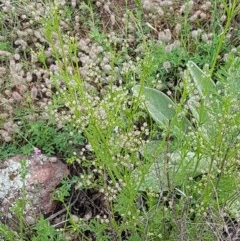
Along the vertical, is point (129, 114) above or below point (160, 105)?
above

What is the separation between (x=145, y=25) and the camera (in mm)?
3324

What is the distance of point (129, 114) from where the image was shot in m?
2.02

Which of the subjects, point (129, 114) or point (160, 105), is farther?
point (160, 105)

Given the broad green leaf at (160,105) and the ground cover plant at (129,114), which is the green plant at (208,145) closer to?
the ground cover plant at (129,114)

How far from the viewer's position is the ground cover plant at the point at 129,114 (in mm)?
2020

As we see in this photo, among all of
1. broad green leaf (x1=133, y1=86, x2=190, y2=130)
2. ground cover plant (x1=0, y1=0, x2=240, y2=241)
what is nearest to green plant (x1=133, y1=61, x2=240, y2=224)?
ground cover plant (x1=0, y1=0, x2=240, y2=241)

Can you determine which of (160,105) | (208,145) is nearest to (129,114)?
(208,145)

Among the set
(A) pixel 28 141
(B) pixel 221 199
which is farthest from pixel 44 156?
(B) pixel 221 199

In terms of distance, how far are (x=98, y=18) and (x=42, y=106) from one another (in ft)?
2.45

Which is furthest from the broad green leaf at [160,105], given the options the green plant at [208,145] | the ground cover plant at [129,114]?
the green plant at [208,145]

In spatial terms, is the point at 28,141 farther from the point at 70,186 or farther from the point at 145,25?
the point at 145,25

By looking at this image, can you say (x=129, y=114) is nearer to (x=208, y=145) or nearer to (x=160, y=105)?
(x=208, y=145)

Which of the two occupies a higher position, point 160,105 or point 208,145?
point 208,145

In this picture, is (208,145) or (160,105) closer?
(208,145)
